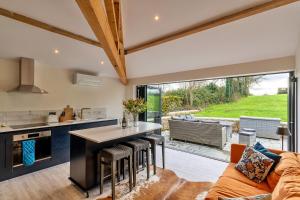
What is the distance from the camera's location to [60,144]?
361 cm

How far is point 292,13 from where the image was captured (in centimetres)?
227

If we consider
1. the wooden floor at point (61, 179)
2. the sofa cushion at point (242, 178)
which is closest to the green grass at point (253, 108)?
the wooden floor at point (61, 179)

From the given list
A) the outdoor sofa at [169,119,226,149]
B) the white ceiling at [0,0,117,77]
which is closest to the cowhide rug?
the outdoor sofa at [169,119,226,149]

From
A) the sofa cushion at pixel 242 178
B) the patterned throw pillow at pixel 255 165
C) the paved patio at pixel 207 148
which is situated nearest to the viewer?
the sofa cushion at pixel 242 178

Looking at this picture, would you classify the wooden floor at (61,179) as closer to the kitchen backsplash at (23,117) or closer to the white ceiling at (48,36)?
the kitchen backsplash at (23,117)

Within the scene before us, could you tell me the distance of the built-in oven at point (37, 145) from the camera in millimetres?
3010

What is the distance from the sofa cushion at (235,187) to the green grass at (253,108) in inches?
234

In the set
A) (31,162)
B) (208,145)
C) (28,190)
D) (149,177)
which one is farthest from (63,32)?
(208,145)

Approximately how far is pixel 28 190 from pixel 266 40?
4.76 metres

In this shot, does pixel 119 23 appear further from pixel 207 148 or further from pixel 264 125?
pixel 264 125

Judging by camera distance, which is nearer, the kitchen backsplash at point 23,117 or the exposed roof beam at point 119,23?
the exposed roof beam at point 119,23

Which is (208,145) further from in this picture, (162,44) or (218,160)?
(162,44)

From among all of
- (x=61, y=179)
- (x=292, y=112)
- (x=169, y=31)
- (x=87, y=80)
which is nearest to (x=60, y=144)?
(x=61, y=179)

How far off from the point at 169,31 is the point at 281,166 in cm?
274
